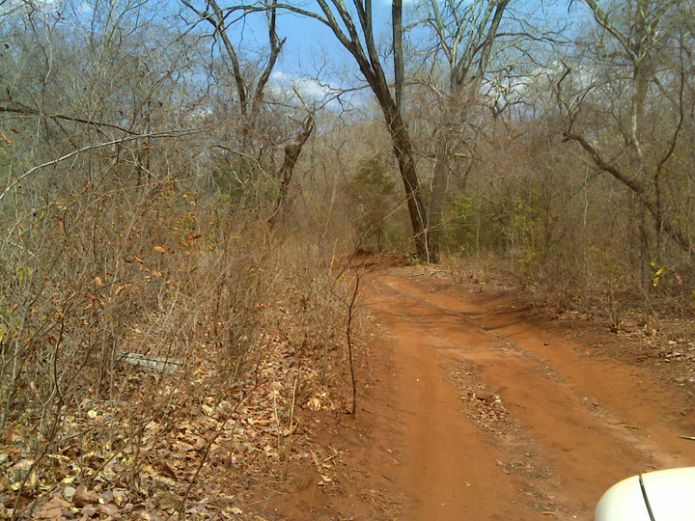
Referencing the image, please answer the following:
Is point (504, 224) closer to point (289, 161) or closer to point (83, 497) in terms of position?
point (289, 161)

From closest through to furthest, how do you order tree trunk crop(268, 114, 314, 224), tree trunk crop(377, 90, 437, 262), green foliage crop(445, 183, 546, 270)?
1. tree trunk crop(268, 114, 314, 224)
2. green foliage crop(445, 183, 546, 270)
3. tree trunk crop(377, 90, 437, 262)

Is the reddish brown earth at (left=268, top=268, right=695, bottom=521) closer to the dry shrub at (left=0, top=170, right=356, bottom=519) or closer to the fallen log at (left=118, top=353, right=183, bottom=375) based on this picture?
the dry shrub at (left=0, top=170, right=356, bottom=519)

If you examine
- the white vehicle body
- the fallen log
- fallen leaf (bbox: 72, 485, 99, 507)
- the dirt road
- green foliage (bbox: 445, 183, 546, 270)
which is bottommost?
the dirt road

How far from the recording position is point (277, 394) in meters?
5.87

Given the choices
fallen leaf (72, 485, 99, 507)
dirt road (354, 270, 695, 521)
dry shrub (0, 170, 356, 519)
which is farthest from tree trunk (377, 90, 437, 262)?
fallen leaf (72, 485, 99, 507)

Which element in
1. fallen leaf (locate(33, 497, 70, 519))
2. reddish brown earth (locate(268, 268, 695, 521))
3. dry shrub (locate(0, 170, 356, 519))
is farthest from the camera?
reddish brown earth (locate(268, 268, 695, 521))

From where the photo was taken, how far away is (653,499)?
223 centimetres

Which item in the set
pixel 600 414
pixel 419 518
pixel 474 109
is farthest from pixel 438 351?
pixel 474 109

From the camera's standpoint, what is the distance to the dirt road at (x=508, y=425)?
5012 mm

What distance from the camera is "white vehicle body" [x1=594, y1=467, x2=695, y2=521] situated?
213 centimetres

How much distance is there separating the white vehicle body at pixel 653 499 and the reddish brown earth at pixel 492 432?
8.09 feet

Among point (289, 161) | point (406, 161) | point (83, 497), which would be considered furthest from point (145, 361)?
point (406, 161)

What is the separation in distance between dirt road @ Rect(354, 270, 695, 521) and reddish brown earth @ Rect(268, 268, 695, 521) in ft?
0.05

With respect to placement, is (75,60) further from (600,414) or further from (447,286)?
(447,286)
